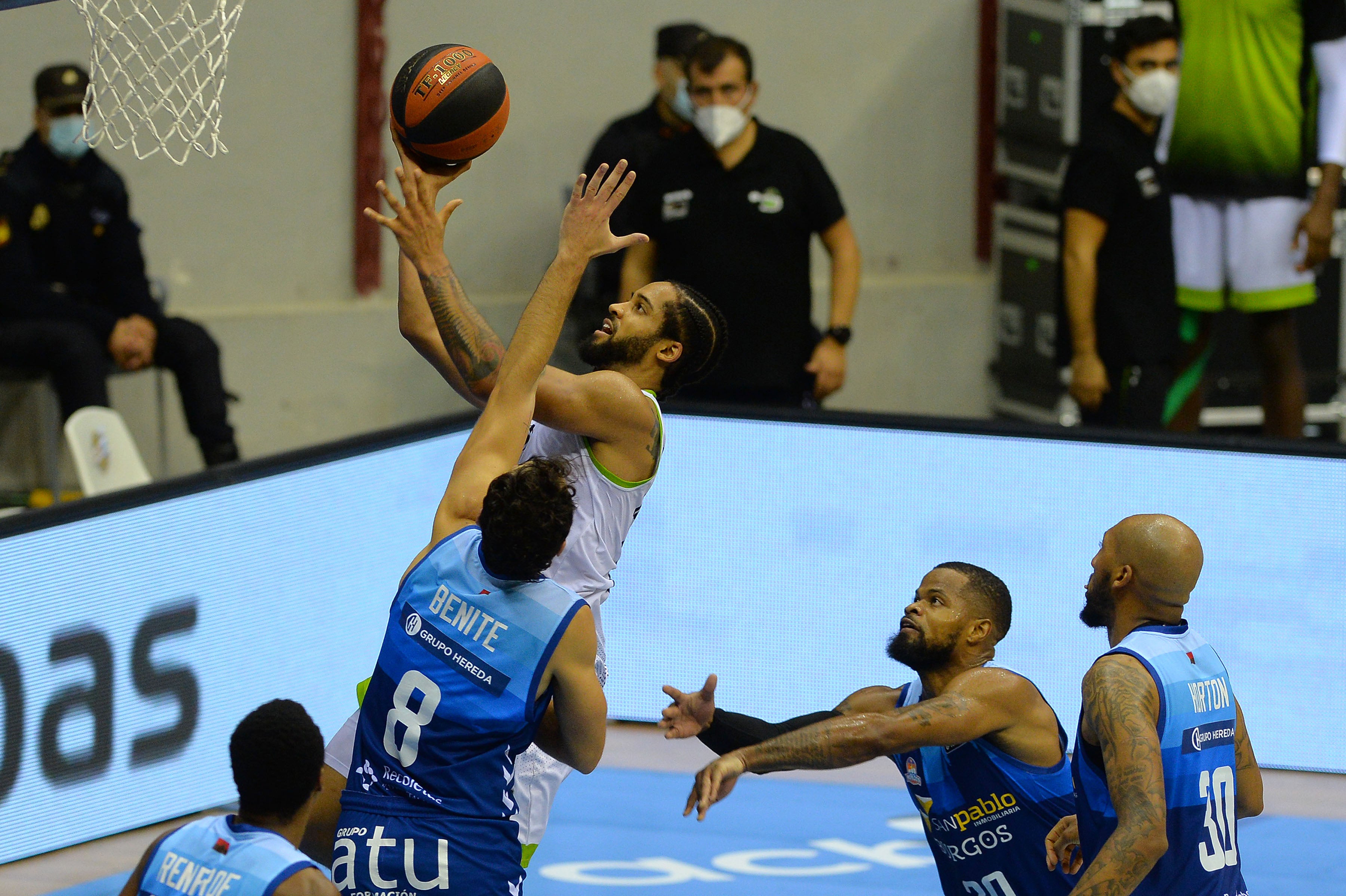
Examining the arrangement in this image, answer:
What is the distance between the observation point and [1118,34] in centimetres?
826

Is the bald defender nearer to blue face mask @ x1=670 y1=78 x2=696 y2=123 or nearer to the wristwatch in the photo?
the wristwatch

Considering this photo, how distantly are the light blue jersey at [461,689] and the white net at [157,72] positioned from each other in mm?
1423

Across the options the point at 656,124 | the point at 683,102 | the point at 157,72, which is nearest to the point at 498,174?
the point at 656,124

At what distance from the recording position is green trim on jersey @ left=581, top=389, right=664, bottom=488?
4.67 meters

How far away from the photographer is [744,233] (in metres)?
7.95

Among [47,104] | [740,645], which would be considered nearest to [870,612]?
[740,645]

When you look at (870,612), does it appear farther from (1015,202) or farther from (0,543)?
(1015,202)

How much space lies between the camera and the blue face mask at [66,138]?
8008mm

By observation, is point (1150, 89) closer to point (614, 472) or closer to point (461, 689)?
point (614, 472)

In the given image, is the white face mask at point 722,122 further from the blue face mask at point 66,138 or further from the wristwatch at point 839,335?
the blue face mask at point 66,138

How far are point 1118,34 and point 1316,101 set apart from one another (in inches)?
51.6

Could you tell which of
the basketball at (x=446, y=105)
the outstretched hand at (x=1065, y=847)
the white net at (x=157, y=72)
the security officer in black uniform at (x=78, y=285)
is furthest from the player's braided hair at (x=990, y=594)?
the security officer in black uniform at (x=78, y=285)

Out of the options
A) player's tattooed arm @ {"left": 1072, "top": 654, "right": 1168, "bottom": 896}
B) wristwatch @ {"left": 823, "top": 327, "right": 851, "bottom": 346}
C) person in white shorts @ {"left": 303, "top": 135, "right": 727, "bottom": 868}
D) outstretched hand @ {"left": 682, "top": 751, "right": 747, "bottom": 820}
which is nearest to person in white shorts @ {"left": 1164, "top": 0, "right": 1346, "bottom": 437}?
wristwatch @ {"left": 823, "top": 327, "right": 851, "bottom": 346}

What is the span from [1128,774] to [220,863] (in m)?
1.93
